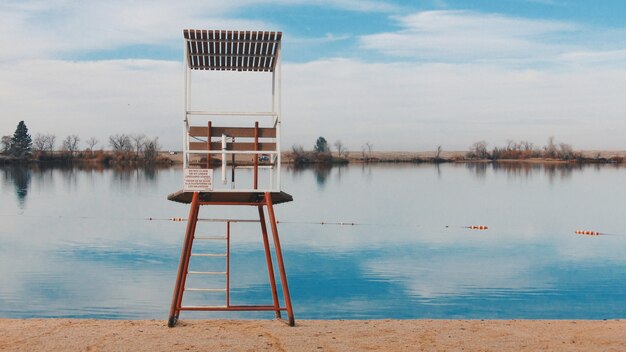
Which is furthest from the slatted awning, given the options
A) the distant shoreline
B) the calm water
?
the distant shoreline

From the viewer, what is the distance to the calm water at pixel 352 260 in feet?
64.8

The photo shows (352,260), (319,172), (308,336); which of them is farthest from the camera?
(319,172)

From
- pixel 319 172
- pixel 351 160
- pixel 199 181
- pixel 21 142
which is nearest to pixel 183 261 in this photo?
pixel 199 181

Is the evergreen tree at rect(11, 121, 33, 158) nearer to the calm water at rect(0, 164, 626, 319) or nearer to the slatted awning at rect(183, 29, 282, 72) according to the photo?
the calm water at rect(0, 164, 626, 319)

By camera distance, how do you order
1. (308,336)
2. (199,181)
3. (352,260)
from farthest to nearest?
(352,260) → (199,181) → (308,336)

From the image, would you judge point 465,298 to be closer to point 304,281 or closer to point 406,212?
point 304,281

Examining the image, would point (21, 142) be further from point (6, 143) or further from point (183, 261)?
point (183, 261)

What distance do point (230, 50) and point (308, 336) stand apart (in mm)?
4988

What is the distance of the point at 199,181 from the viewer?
1269 cm

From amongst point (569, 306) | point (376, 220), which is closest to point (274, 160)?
point (569, 306)

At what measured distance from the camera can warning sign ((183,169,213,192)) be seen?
499 inches

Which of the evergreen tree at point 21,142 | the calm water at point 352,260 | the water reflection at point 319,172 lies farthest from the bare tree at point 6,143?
the calm water at point 352,260

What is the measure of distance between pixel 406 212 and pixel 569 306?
93.7ft

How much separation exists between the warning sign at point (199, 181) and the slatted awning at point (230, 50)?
2.05m
